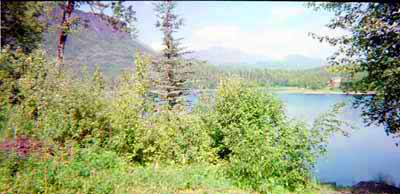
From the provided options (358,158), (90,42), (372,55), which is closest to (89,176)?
(90,42)

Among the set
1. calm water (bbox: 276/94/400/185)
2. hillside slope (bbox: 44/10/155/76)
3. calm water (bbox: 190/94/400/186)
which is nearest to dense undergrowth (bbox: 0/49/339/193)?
hillside slope (bbox: 44/10/155/76)

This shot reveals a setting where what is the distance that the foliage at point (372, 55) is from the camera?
23.3ft

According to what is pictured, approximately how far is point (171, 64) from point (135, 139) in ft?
42.3

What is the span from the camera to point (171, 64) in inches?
831

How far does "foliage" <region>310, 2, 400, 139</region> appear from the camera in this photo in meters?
7.11

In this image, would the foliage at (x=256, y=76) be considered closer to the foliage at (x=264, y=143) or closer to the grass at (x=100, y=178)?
the foliage at (x=264, y=143)

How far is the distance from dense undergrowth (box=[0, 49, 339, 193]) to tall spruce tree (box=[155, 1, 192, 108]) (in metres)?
10.3

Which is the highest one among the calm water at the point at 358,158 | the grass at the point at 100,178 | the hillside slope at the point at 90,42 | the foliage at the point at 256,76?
the hillside slope at the point at 90,42

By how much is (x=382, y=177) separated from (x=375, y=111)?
633cm

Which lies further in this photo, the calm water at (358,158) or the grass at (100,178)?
the calm water at (358,158)

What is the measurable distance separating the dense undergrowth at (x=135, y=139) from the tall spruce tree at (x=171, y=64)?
10303mm

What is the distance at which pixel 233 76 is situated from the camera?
10.6 meters

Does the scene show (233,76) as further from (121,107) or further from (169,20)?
(169,20)

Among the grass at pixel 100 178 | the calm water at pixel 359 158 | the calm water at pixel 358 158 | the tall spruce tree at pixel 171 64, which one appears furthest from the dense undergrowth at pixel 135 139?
the tall spruce tree at pixel 171 64
